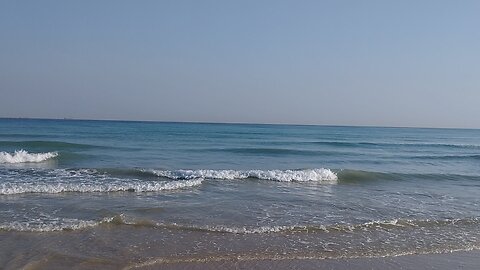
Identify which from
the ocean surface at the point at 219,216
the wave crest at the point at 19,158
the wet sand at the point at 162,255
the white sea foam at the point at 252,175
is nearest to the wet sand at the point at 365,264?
the wet sand at the point at 162,255

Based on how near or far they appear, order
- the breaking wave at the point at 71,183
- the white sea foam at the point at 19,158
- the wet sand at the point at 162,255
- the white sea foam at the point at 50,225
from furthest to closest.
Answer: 1. the white sea foam at the point at 19,158
2. the breaking wave at the point at 71,183
3. the white sea foam at the point at 50,225
4. the wet sand at the point at 162,255

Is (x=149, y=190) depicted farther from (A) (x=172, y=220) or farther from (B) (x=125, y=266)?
(B) (x=125, y=266)

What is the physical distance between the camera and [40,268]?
259 inches

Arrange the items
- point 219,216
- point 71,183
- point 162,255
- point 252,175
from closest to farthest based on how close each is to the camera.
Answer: point 162,255
point 219,216
point 71,183
point 252,175

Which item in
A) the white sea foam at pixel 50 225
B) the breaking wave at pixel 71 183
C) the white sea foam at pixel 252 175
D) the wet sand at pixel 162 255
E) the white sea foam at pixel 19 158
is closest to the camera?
the wet sand at pixel 162 255

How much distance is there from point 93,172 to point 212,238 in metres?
11.0

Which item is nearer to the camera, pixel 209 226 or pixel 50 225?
pixel 50 225

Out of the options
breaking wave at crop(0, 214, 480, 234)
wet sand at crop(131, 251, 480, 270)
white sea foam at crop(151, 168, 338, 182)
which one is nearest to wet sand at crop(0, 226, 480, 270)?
wet sand at crop(131, 251, 480, 270)

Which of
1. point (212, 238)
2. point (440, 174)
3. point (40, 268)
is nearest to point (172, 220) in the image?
point (212, 238)

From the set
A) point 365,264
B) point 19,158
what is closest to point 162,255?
point 365,264

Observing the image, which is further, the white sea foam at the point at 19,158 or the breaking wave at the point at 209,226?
the white sea foam at the point at 19,158

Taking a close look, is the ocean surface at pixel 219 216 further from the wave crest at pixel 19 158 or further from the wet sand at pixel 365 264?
the wave crest at pixel 19 158

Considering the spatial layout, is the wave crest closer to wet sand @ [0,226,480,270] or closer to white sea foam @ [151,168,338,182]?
white sea foam @ [151,168,338,182]

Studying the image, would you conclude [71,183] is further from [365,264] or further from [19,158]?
[365,264]
